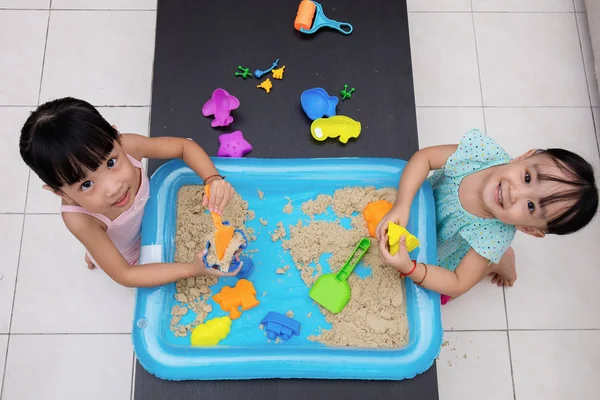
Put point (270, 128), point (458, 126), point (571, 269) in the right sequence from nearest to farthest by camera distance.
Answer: point (270, 128) → point (571, 269) → point (458, 126)

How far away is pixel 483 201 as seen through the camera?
3.41ft

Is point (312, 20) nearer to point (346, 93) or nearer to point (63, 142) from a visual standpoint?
point (346, 93)

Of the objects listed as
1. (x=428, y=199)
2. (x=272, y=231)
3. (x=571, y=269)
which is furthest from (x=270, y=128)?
(x=571, y=269)

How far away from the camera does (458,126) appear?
5.42ft

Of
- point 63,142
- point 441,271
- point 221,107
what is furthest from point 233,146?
point 441,271

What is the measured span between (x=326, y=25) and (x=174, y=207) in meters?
0.63

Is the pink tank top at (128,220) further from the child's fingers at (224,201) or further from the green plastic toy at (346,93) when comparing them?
the green plastic toy at (346,93)

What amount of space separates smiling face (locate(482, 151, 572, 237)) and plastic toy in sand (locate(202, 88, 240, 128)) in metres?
0.62

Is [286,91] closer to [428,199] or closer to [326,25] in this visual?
[326,25]

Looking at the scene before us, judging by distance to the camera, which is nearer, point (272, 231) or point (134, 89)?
point (272, 231)

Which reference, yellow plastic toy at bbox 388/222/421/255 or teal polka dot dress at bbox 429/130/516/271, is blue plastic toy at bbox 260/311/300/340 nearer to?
yellow plastic toy at bbox 388/222/421/255

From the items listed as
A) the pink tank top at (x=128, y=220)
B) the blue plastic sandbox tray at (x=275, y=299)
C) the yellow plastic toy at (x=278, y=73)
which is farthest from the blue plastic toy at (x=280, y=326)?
the yellow plastic toy at (x=278, y=73)

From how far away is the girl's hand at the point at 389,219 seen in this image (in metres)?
1.07

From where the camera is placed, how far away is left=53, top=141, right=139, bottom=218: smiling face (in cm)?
92
